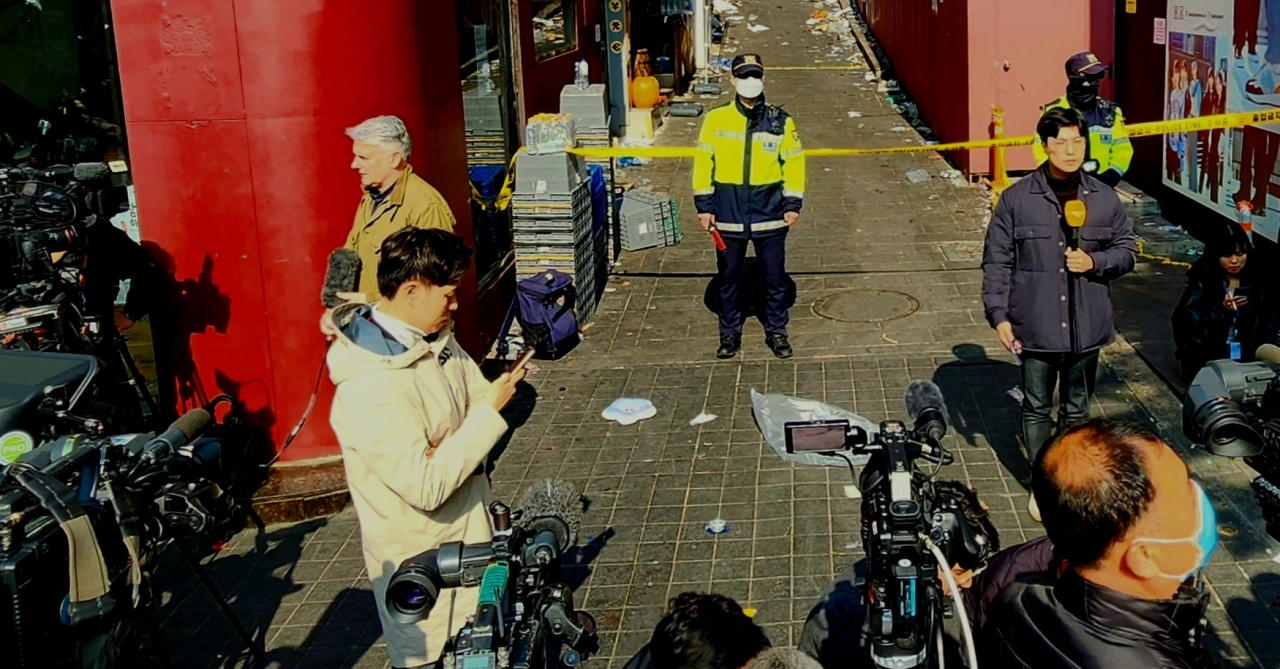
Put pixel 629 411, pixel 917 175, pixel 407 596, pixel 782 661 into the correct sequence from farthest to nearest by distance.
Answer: pixel 917 175, pixel 629 411, pixel 407 596, pixel 782 661

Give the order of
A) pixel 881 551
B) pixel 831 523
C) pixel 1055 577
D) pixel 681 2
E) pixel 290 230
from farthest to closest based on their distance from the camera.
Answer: pixel 681 2 < pixel 290 230 < pixel 831 523 < pixel 881 551 < pixel 1055 577

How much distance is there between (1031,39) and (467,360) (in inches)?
430

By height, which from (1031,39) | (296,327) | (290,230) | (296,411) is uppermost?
(1031,39)

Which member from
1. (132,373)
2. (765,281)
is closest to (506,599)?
(132,373)

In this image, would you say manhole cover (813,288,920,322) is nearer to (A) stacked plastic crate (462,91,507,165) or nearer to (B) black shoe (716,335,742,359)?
(B) black shoe (716,335,742,359)

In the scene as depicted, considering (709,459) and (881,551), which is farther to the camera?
(709,459)

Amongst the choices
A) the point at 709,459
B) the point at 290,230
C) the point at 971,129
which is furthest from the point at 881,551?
the point at 971,129

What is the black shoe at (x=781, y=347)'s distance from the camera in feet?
29.0

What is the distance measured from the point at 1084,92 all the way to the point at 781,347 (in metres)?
2.74

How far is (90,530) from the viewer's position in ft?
11.9

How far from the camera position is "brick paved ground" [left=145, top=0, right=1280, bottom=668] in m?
5.57

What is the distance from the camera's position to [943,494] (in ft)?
11.2

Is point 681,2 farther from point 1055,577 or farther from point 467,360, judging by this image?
point 1055,577

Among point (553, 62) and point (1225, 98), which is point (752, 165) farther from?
point (553, 62)
